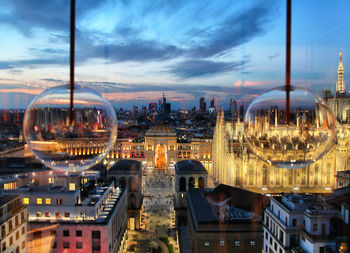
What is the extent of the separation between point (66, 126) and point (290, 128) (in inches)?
133

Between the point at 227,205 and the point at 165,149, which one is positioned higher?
the point at 165,149

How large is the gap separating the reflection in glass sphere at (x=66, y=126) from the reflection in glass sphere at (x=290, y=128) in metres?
2.39

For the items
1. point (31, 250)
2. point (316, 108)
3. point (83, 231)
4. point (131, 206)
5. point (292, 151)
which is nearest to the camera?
point (316, 108)

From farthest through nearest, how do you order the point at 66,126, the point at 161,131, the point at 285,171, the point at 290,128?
1. the point at 161,131
2. the point at 285,171
3. the point at 290,128
4. the point at 66,126

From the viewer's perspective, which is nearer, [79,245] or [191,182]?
[79,245]

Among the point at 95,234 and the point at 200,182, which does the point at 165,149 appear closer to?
the point at 200,182

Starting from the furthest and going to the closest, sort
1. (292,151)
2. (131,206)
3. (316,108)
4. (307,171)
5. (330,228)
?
(307,171) → (131,206) → (330,228) → (292,151) → (316,108)

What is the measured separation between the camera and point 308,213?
11.8m

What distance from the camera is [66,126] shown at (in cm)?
429

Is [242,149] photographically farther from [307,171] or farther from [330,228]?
[330,228]

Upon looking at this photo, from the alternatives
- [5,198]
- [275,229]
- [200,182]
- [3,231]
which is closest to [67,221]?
Answer: [5,198]

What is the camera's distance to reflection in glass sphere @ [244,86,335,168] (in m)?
4.23

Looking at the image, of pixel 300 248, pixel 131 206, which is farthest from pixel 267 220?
pixel 131 206

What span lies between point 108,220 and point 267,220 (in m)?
9.16
